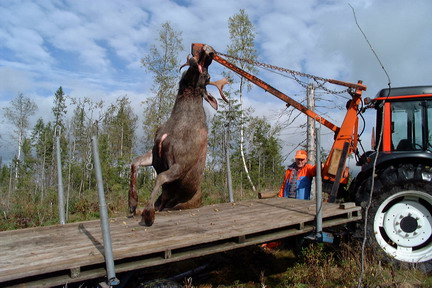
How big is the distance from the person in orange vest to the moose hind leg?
9.04ft

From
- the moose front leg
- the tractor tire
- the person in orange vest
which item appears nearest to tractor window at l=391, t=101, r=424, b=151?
the tractor tire

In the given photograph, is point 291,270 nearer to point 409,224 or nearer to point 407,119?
point 409,224

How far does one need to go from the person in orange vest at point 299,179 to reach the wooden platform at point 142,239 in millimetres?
1509

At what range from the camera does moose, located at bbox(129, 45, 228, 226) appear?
4516 millimetres

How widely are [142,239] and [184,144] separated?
1.60m

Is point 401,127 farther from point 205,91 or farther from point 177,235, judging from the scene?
point 177,235

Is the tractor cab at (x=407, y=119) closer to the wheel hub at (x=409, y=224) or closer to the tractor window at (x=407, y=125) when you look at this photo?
the tractor window at (x=407, y=125)

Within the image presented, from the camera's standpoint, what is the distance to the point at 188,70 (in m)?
4.69

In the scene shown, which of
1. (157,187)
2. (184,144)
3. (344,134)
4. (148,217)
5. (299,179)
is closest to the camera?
(148,217)

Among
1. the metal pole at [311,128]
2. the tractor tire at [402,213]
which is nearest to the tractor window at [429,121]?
the tractor tire at [402,213]

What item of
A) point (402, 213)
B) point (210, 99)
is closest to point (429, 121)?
point (402, 213)

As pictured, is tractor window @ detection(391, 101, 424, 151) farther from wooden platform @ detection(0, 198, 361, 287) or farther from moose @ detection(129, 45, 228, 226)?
moose @ detection(129, 45, 228, 226)

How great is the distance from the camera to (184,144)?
14.9ft

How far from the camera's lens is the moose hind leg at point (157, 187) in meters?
3.86
